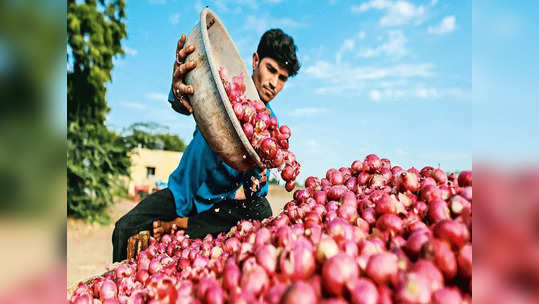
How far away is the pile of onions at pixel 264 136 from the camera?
1.93m

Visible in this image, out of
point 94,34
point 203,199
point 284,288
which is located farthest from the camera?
point 94,34

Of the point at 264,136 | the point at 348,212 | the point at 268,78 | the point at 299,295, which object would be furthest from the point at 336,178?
the point at 268,78

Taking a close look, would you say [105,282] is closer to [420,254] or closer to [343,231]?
[343,231]

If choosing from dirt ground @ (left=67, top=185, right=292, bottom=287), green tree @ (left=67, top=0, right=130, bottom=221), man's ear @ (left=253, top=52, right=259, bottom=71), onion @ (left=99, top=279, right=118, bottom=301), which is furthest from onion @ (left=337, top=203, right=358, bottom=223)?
green tree @ (left=67, top=0, right=130, bottom=221)

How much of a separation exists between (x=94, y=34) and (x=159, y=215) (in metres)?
7.36

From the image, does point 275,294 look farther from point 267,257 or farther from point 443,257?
point 443,257

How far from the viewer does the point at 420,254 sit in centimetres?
95

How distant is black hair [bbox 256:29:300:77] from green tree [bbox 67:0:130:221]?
661 centimetres

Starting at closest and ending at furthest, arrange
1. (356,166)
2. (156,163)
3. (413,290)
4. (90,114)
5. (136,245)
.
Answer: (413,290) < (356,166) < (136,245) < (90,114) < (156,163)

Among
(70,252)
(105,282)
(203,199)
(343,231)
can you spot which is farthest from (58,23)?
(70,252)

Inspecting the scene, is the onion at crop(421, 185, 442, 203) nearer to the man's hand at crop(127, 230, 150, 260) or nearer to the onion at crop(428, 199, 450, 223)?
the onion at crop(428, 199, 450, 223)

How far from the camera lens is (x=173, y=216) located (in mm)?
3092

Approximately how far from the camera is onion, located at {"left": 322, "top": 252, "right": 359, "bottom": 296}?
0.88 metres

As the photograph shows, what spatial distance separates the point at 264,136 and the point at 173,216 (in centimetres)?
150
